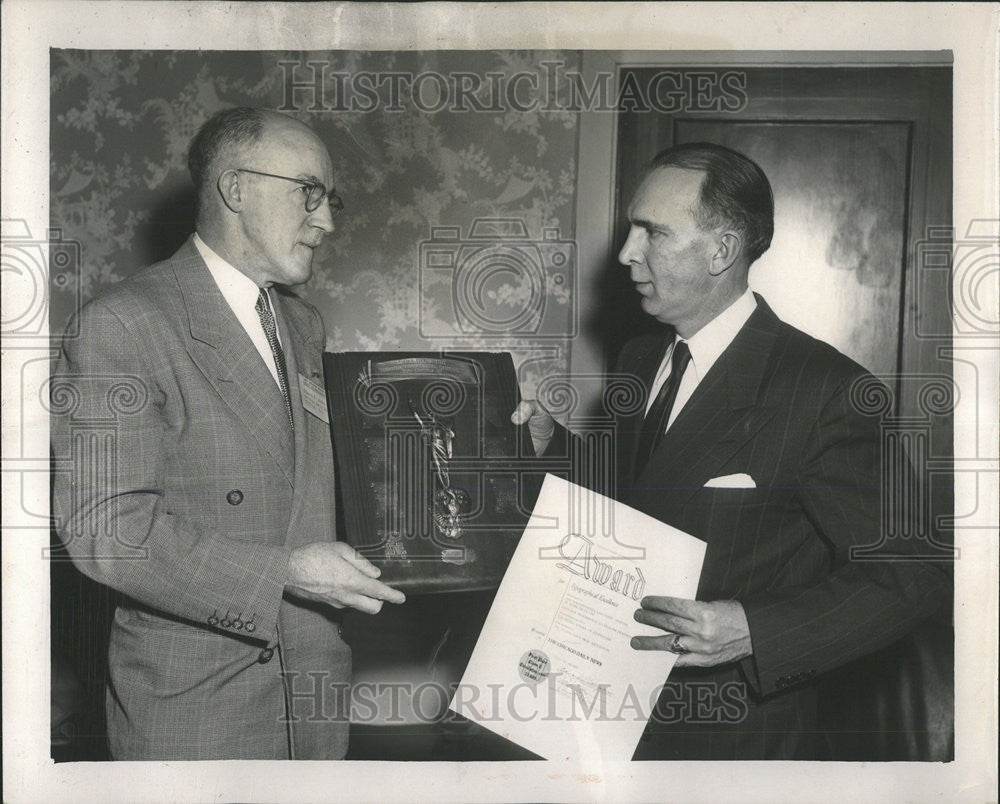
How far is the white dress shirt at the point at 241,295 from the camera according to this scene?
5.86 ft

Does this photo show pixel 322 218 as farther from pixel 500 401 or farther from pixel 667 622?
pixel 667 622

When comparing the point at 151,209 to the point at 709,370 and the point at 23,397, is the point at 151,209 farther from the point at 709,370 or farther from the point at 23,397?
the point at 709,370

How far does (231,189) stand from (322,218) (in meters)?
0.18

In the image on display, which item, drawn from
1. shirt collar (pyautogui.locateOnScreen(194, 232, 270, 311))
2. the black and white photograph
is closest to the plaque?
the black and white photograph

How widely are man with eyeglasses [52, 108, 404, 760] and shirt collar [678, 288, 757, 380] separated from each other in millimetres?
762

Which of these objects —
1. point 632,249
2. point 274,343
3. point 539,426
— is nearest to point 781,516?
point 539,426

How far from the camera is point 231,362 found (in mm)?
1750

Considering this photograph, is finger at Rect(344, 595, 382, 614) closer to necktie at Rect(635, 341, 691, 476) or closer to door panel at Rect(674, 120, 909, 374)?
necktie at Rect(635, 341, 691, 476)

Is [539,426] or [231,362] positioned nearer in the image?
[231,362]

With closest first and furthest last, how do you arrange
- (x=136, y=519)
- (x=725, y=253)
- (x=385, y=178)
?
(x=136, y=519) → (x=725, y=253) → (x=385, y=178)

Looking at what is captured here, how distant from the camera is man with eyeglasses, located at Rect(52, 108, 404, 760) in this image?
173cm

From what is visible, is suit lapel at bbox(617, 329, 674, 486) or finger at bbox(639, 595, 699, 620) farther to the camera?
suit lapel at bbox(617, 329, 674, 486)

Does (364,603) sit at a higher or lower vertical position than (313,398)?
lower

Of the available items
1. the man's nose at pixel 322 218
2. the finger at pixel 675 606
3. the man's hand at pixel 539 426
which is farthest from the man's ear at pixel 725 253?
the man's nose at pixel 322 218
